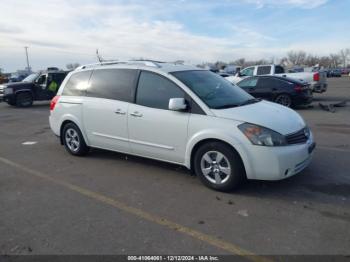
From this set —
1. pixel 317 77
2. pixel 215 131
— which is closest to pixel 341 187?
pixel 215 131

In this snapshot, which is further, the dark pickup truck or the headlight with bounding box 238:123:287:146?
the dark pickup truck

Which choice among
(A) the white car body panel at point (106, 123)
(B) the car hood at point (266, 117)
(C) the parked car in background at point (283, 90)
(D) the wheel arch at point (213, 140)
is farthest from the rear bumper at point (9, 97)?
(B) the car hood at point (266, 117)

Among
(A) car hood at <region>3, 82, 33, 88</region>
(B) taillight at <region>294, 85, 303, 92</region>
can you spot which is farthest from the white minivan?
(A) car hood at <region>3, 82, 33, 88</region>

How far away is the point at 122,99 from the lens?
5.55 metres

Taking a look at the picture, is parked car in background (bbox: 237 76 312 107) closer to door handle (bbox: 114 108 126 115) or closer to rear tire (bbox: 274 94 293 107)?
rear tire (bbox: 274 94 293 107)

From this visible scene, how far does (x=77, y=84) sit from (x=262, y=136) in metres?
3.94

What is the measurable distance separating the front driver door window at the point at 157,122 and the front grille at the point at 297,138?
4.70ft

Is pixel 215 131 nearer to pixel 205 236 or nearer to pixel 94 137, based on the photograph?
pixel 205 236

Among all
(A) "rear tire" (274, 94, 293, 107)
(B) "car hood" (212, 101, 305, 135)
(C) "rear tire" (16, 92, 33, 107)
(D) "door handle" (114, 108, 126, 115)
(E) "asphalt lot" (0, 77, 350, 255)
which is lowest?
(C) "rear tire" (16, 92, 33, 107)

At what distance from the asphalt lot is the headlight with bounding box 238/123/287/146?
0.74 m

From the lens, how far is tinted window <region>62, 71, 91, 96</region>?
20.7 feet

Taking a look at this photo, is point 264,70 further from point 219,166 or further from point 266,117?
point 219,166

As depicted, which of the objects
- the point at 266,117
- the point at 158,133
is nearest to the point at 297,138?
the point at 266,117

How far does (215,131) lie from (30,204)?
266 cm
